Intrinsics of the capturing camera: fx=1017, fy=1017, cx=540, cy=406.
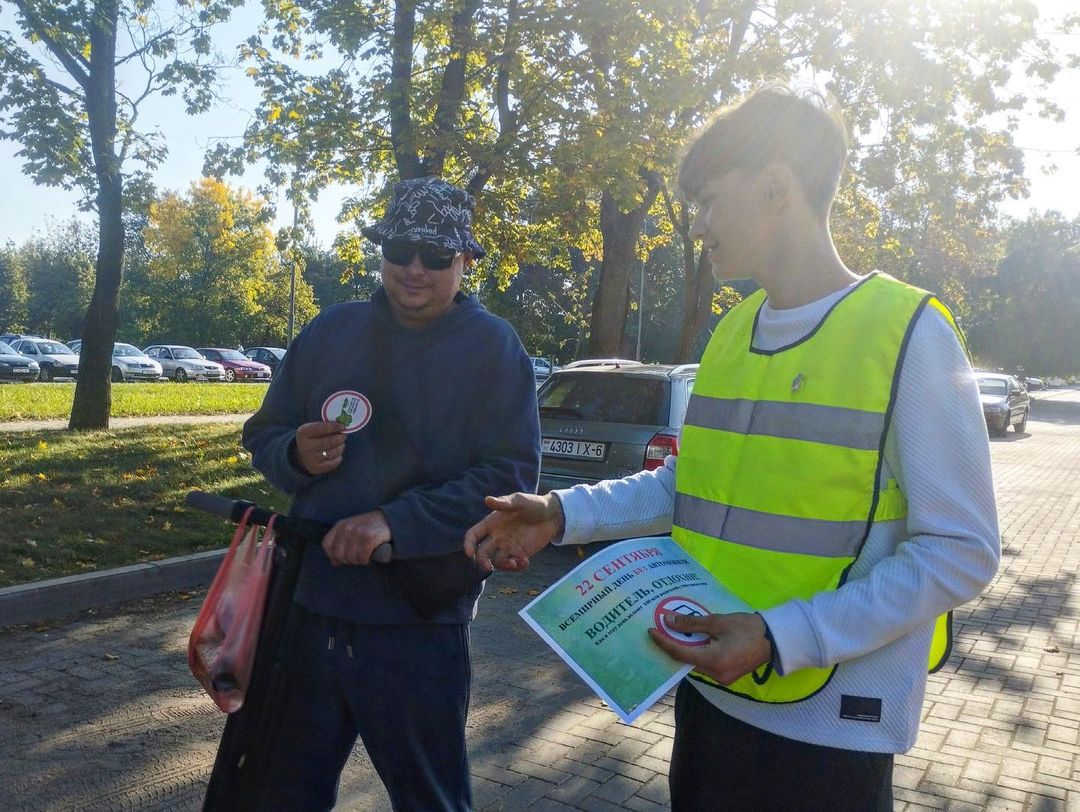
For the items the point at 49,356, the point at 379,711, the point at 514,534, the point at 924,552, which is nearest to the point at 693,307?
the point at 379,711

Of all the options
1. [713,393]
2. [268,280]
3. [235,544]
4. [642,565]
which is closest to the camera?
[642,565]

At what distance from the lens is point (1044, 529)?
12.1 meters

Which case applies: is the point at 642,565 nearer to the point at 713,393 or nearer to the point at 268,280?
the point at 713,393

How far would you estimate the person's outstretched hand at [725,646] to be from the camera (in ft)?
4.83

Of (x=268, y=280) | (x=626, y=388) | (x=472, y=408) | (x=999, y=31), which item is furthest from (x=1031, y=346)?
(x=472, y=408)

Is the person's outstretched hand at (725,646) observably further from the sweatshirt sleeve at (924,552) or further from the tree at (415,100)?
the tree at (415,100)

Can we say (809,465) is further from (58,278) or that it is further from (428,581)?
(58,278)

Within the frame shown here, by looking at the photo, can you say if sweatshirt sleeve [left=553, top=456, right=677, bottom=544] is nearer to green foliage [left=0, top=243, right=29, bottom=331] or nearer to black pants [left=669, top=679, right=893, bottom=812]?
black pants [left=669, top=679, right=893, bottom=812]

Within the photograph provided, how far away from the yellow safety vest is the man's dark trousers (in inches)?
34.5

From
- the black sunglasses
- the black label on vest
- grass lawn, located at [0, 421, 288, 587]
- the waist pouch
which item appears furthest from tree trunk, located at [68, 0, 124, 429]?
the black label on vest

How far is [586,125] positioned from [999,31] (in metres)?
6.26

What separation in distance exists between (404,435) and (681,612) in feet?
3.39

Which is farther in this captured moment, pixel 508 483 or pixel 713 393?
pixel 508 483

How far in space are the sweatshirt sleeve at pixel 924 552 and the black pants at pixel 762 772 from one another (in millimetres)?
219
